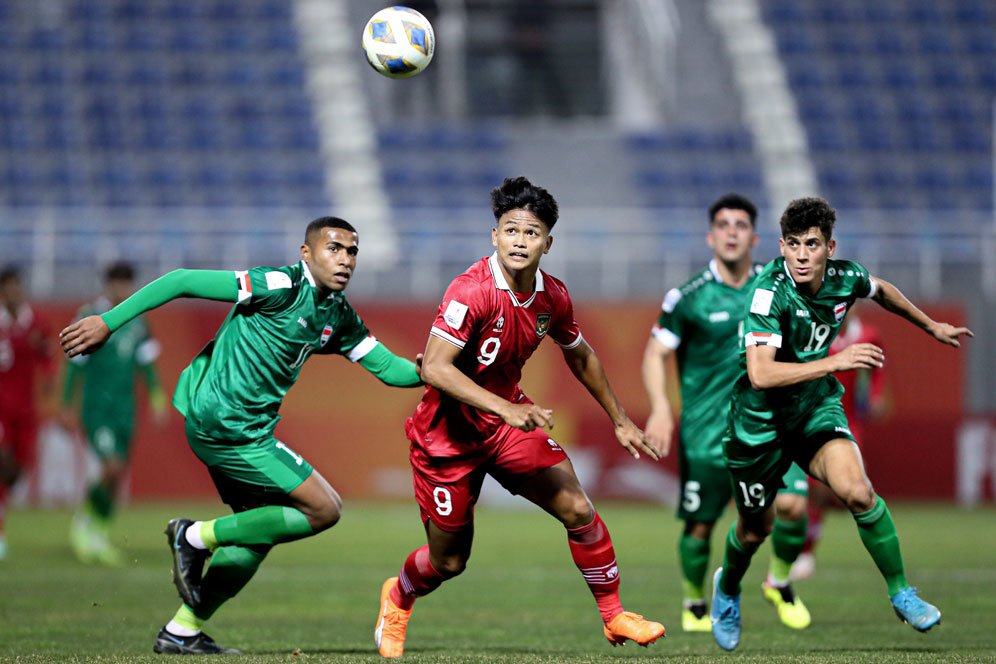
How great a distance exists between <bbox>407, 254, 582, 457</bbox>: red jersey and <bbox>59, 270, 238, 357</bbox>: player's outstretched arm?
1149 millimetres

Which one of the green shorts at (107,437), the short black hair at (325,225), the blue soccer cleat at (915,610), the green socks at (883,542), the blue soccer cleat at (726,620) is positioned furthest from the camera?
the green shorts at (107,437)

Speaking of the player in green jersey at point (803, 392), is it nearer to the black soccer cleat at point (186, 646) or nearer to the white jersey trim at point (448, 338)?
the white jersey trim at point (448, 338)

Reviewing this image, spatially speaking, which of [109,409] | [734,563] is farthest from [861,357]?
[109,409]

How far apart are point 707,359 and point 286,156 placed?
1674 cm

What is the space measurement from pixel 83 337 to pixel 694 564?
4077mm

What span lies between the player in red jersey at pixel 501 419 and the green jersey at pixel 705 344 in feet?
5.92

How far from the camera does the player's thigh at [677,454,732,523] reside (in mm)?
8492

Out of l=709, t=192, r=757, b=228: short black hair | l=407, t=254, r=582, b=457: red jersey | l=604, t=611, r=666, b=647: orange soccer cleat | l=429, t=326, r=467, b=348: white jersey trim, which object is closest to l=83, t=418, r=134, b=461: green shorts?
l=709, t=192, r=757, b=228: short black hair

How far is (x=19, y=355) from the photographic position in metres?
13.8

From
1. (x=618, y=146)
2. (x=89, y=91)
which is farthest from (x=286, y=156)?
(x=618, y=146)

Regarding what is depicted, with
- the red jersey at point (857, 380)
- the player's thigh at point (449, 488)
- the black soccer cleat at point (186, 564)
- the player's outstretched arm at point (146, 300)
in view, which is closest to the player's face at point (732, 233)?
the player's thigh at point (449, 488)

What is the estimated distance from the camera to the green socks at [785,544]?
8383mm

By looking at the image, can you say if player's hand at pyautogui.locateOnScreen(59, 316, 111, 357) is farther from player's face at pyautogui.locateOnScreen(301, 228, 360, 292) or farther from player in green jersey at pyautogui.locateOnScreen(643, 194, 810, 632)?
player in green jersey at pyautogui.locateOnScreen(643, 194, 810, 632)

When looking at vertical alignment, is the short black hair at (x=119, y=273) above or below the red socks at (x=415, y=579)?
above
